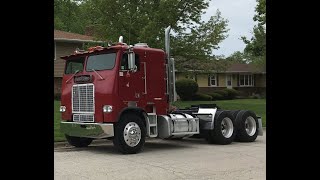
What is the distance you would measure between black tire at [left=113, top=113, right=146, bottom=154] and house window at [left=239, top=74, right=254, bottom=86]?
40702 mm

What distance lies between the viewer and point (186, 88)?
3681cm

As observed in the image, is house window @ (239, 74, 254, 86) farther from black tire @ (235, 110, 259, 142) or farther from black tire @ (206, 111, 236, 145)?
black tire @ (206, 111, 236, 145)

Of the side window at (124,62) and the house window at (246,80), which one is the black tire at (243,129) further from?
the house window at (246,80)

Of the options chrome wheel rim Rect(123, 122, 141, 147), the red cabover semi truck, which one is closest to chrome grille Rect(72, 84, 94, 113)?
the red cabover semi truck

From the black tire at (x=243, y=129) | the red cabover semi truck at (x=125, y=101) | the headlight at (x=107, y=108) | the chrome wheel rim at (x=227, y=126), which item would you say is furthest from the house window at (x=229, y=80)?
the headlight at (x=107, y=108)

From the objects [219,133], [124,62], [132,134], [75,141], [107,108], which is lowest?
[75,141]

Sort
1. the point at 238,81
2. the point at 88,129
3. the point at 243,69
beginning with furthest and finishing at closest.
Result: the point at 243,69 → the point at 238,81 → the point at 88,129

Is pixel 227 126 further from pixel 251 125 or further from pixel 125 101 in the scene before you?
pixel 125 101

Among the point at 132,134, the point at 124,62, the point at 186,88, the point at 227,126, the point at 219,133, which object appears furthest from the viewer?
the point at 186,88

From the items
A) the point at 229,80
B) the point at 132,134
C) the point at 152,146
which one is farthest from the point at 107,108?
the point at 229,80

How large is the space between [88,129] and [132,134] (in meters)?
1.14

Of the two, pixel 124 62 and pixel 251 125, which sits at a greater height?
pixel 124 62
